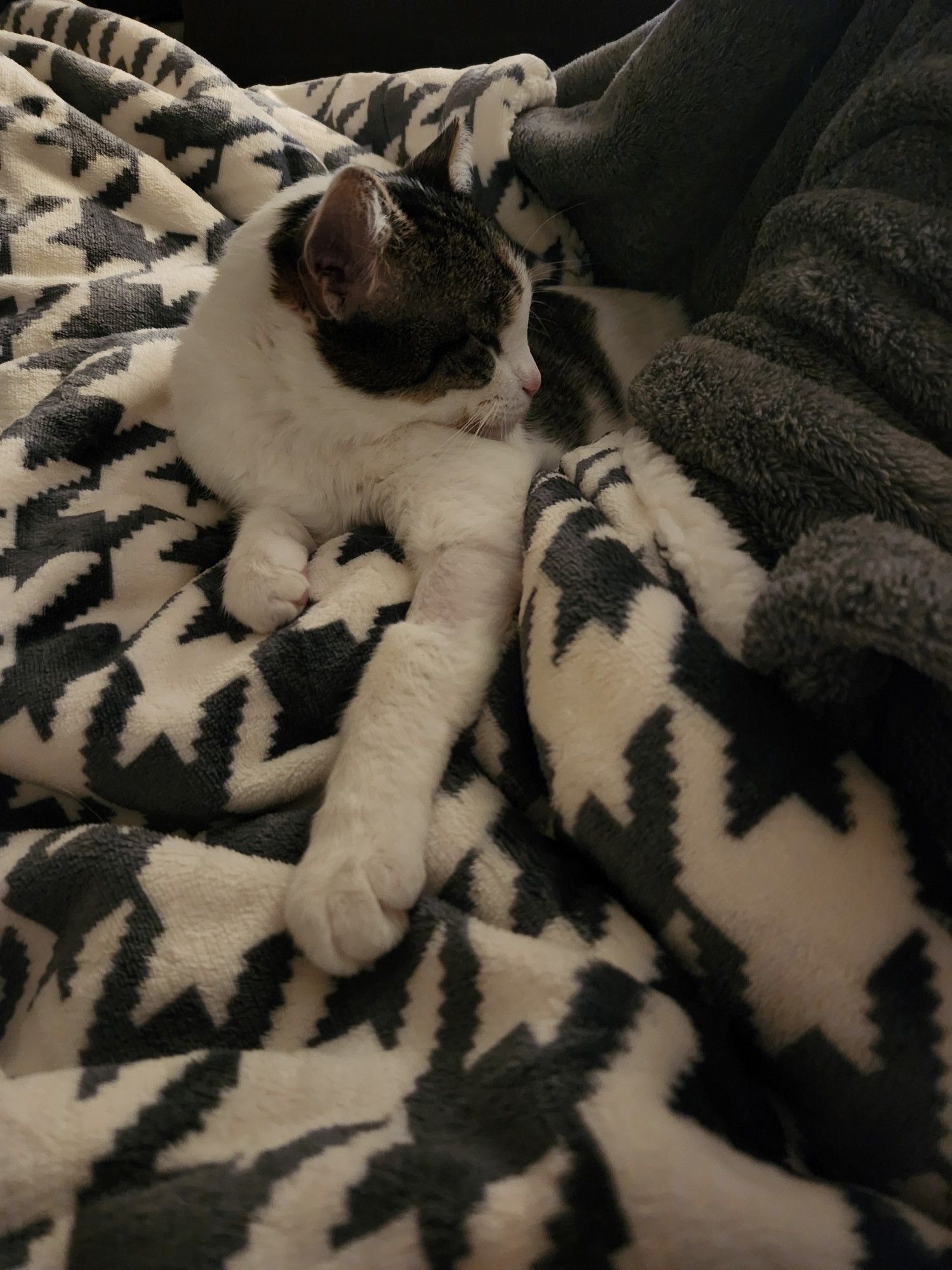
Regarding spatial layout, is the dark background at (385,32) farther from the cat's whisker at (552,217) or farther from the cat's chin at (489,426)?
the cat's chin at (489,426)

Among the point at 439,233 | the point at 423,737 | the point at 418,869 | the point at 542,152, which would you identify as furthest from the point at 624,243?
the point at 418,869

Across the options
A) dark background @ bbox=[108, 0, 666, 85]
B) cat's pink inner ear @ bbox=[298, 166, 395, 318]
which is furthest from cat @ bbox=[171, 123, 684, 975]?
dark background @ bbox=[108, 0, 666, 85]

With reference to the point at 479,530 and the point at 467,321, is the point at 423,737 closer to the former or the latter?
the point at 479,530

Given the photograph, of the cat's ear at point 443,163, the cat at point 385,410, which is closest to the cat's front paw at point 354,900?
the cat at point 385,410

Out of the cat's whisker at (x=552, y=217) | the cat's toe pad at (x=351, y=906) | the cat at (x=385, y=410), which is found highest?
the cat's whisker at (x=552, y=217)

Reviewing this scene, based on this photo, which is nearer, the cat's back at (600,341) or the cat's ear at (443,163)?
the cat's ear at (443,163)

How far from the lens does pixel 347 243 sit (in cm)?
89

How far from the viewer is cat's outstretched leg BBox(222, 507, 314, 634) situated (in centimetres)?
84

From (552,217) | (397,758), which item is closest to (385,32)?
(552,217)

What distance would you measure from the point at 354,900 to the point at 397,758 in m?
0.13

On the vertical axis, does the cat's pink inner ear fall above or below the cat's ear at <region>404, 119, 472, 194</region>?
below

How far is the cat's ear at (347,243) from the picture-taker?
2.78ft

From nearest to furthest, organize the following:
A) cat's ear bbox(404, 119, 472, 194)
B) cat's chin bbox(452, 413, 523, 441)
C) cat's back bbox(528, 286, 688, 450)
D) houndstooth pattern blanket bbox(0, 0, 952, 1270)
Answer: houndstooth pattern blanket bbox(0, 0, 952, 1270)
cat's chin bbox(452, 413, 523, 441)
cat's ear bbox(404, 119, 472, 194)
cat's back bbox(528, 286, 688, 450)

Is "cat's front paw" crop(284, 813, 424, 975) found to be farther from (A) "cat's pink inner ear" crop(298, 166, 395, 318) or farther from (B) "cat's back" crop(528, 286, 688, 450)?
(B) "cat's back" crop(528, 286, 688, 450)
